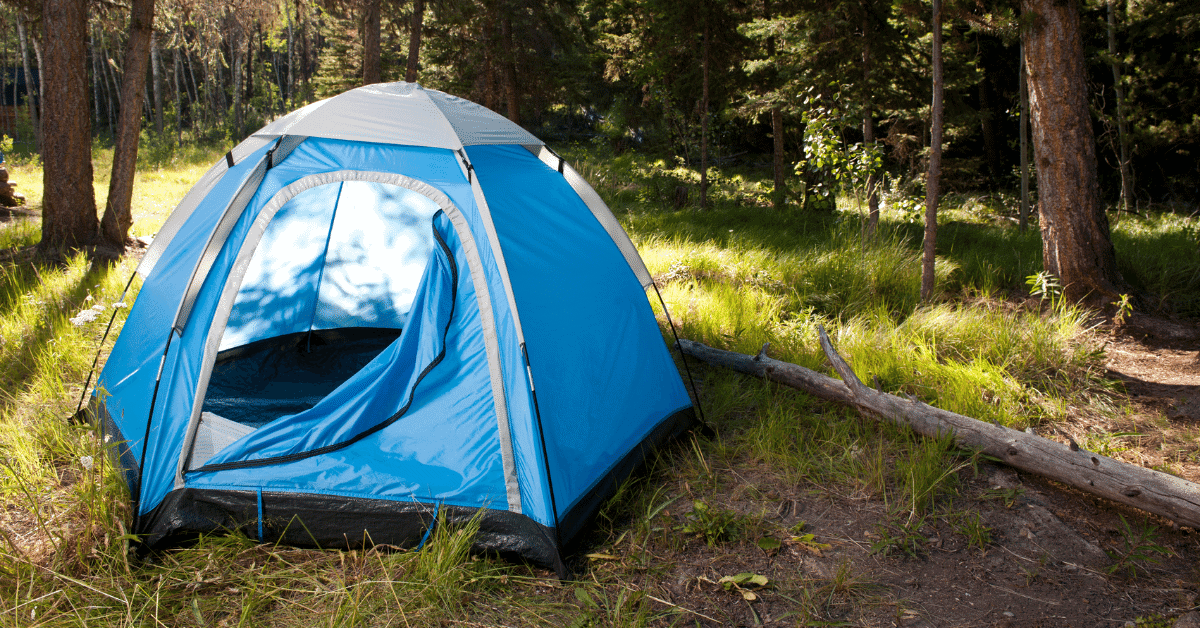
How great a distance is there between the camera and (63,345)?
13.3 ft

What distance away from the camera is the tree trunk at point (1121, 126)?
1044 cm

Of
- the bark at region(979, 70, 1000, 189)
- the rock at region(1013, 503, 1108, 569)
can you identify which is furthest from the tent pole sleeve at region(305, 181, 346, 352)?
the bark at region(979, 70, 1000, 189)

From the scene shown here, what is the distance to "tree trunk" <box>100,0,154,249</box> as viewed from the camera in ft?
21.4

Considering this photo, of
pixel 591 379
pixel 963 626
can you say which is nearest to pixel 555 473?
pixel 591 379

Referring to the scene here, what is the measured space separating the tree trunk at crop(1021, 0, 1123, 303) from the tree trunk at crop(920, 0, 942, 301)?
0.89 metres

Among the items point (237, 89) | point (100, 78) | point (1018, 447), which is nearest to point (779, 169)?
point (1018, 447)

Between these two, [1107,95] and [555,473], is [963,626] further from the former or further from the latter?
[1107,95]

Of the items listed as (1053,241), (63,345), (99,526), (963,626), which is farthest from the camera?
(1053,241)

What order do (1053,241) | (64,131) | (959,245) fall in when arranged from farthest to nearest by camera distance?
(959,245) → (64,131) → (1053,241)

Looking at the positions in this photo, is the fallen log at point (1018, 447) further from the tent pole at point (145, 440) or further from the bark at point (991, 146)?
the bark at point (991, 146)

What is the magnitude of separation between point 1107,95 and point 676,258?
1120 cm

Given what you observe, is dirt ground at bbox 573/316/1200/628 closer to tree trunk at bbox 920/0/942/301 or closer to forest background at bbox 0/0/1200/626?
forest background at bbox 0/0/1200/626

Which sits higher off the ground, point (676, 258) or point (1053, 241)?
point (1053, 241)

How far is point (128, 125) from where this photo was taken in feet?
22.1
